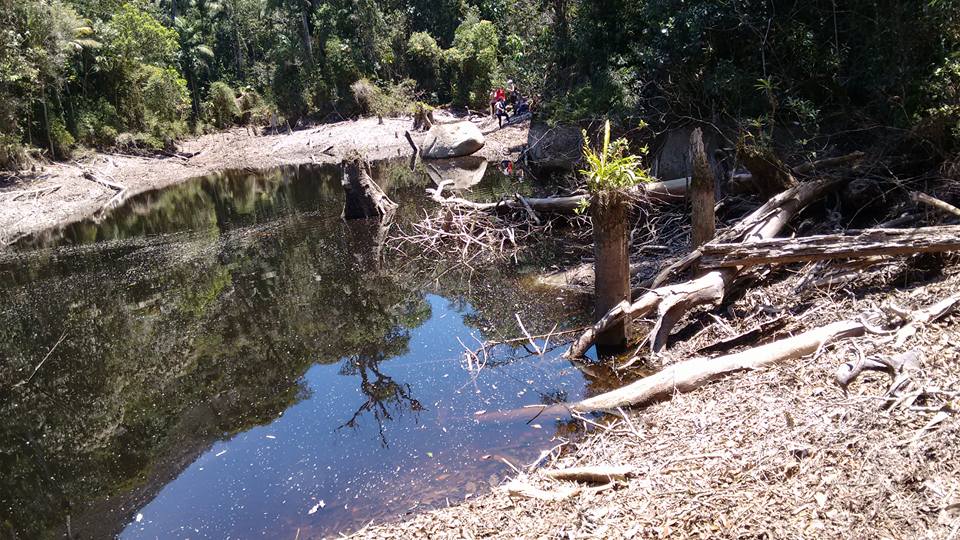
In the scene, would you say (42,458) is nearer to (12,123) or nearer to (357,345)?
(357,345)

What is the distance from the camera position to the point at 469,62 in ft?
117

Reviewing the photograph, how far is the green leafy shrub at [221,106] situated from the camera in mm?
40344

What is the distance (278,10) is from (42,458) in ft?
132

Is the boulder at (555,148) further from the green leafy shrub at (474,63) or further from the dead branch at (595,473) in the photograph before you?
the green leafy shrub at (474,63)

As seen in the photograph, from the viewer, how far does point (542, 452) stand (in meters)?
5.63

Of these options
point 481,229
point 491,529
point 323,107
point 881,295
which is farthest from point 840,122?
point 323,107

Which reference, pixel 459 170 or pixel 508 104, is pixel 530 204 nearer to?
pixel 459 170

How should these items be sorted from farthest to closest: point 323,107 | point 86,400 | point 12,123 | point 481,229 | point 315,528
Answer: point 323,107, point 12,123, point 481,229, point 86,400, point 315,528

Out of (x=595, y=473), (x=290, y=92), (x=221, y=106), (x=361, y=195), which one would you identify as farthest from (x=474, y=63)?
(x=595, y=473)

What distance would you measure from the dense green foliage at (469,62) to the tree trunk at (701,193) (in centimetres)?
250

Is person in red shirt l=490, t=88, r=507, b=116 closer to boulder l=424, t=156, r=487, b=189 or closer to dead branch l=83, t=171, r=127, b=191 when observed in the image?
boulder l=424, t=156, r=487, b=189

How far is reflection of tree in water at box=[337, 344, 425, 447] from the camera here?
7.01 m

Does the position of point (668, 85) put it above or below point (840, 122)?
above

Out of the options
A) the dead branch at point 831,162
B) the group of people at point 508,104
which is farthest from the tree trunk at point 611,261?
the group of people at point 508,104
